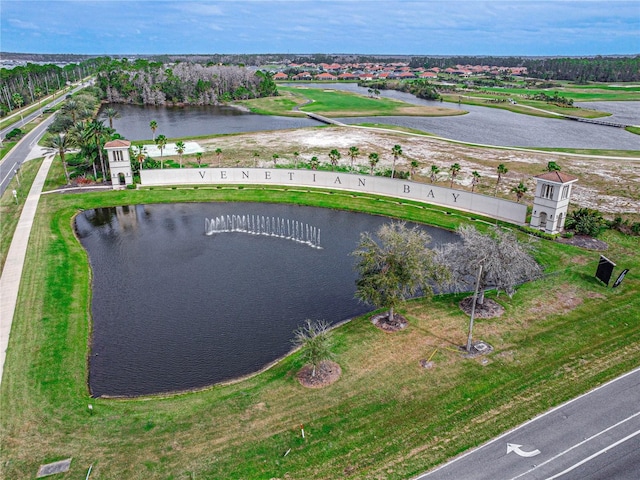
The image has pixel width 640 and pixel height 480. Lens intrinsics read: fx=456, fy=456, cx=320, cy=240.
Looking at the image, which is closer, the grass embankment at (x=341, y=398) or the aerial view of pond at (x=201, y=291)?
the grass embankment at (x=341, y=398)

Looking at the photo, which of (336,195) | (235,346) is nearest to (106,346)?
(235,346)

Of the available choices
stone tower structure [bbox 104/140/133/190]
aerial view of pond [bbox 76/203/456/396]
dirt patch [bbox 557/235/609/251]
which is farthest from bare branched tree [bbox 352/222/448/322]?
stone tower structure [bbox 104/140/133/190]

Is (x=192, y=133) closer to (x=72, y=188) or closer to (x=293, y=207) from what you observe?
(x=72, y=188)

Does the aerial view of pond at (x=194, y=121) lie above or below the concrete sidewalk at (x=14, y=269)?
above

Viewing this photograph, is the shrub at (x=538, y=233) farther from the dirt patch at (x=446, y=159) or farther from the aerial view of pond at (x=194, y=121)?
the aerial view of pond at (x=194, y=121)

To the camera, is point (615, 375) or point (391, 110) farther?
point (391, 110)

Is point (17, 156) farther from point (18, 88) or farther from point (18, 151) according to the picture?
point (18, 88)

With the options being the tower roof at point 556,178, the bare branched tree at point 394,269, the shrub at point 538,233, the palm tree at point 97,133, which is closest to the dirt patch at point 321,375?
the bare branched tree at point 394,269
